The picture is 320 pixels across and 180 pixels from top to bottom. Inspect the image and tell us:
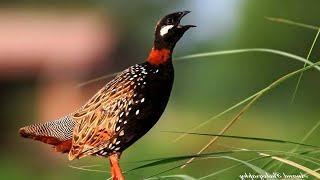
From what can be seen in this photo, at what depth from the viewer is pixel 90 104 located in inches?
109

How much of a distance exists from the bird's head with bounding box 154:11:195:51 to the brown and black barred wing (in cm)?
11

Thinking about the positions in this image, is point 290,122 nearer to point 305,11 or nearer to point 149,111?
point 305,11

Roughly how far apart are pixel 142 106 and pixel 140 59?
2247 centimetres

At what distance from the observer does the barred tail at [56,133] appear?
2.70m

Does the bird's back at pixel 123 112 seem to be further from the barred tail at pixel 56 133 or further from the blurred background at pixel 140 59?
the blurred background at pixel 140 59

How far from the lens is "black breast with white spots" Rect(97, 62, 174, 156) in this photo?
2652mm

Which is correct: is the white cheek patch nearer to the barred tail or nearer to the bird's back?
the bird's back

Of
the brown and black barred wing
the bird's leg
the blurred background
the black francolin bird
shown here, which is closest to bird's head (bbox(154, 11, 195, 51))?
the black francolin bird

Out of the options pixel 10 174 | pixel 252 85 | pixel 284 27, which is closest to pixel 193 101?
pixel 252 85

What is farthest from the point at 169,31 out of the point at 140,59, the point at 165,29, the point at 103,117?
the point at 140,59

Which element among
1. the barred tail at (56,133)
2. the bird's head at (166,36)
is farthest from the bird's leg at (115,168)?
the bird's head at (166,36)

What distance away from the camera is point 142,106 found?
8.77ft

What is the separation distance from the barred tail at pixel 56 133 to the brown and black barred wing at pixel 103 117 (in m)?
0.02

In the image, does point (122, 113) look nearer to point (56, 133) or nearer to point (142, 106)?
point (142, 106)
